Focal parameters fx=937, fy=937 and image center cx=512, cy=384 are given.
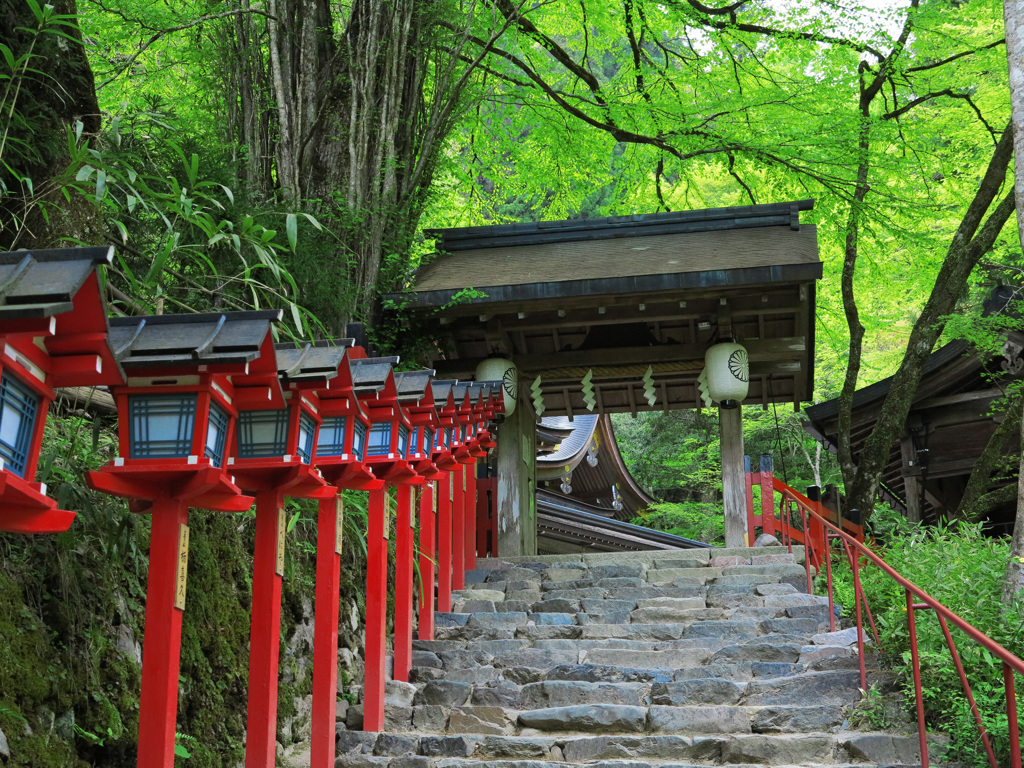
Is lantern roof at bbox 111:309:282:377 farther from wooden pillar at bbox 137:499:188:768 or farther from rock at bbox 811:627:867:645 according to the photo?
rock at bbox 811:627:867:645

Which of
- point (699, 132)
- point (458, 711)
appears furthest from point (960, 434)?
point (458, 711)

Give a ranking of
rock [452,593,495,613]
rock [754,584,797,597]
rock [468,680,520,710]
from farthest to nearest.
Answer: rock [452,593,495,613] → rock [754,584,797,597] → rock [468,680,520,710]

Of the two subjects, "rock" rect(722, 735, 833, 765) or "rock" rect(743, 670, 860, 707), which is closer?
"rock" rect(722, 735, 833, 765)

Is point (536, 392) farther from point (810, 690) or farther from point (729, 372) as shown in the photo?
point (810, 690)

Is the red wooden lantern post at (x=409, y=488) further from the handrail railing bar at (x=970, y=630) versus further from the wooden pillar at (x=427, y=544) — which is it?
the handrail railing bar at (x=970, y=630)

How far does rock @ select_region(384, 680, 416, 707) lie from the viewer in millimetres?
6023

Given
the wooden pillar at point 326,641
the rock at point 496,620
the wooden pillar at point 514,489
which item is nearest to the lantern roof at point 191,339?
the wooden pillar at point 326,641

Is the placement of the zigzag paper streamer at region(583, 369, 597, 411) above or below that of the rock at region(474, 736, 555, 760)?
above

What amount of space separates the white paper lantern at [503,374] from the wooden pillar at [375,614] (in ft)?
16.5

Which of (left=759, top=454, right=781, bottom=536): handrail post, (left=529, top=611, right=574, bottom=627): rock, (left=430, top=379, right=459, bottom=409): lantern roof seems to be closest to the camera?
(left=430, top=379, right=459, bottom=409): lantern roof

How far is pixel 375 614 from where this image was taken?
213 inches

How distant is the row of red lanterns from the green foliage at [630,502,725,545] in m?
15.8

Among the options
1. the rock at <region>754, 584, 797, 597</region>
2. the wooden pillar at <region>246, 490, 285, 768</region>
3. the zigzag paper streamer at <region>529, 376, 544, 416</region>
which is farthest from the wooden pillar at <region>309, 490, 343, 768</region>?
the zigzag paper streamer at <region>529, 376, 544, 416</region>

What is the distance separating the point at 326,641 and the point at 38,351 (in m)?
2.75
